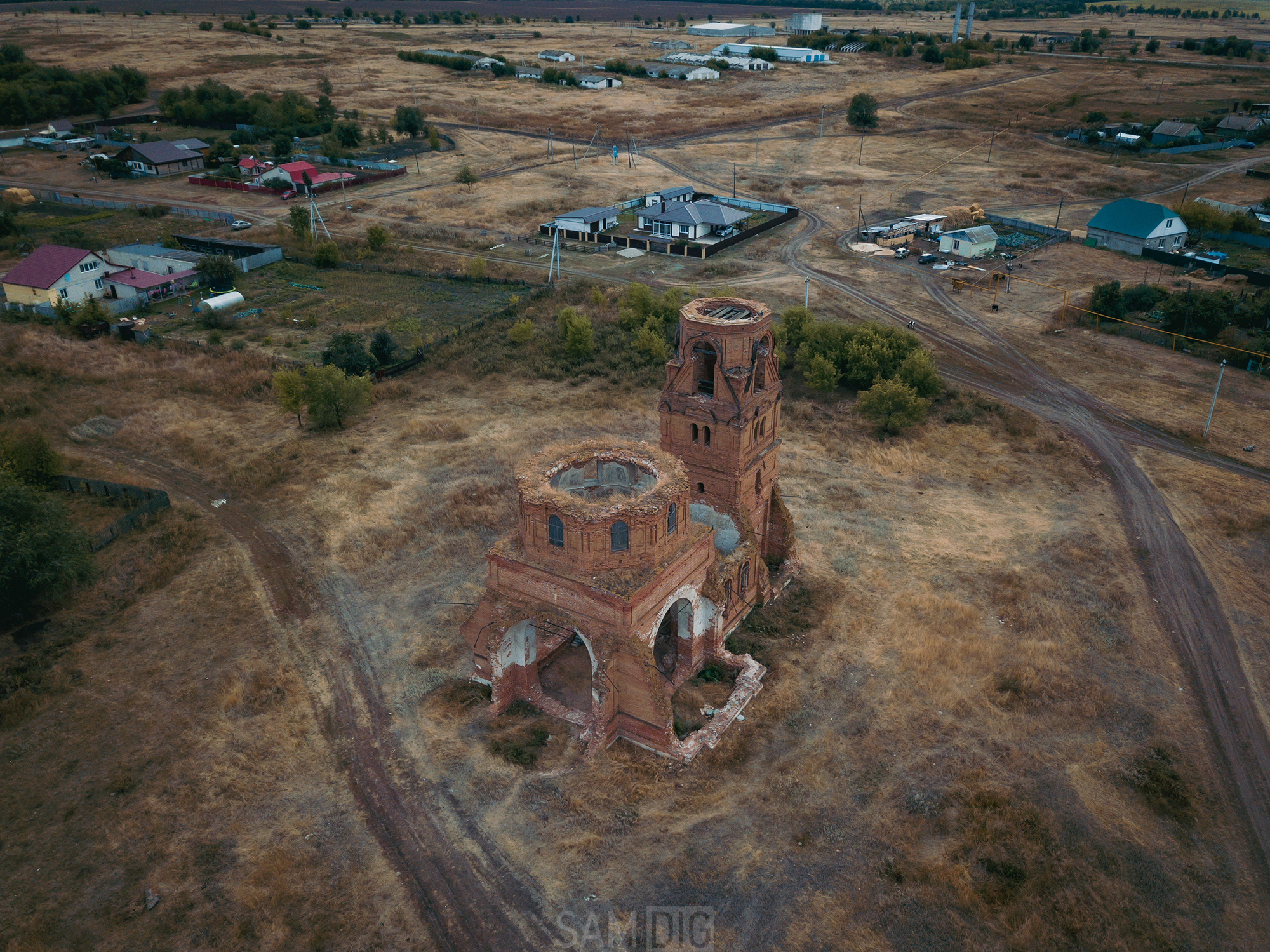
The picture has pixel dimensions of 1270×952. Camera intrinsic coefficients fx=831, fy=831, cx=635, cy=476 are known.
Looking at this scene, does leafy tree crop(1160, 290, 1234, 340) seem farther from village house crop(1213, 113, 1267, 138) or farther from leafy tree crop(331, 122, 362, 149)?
leafy tree crop(331, 122, 362, 149)

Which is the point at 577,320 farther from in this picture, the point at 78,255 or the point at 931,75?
the point at 931,75

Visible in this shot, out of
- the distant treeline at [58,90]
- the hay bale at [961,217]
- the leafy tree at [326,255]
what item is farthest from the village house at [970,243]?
the distant treeline at [58,90]

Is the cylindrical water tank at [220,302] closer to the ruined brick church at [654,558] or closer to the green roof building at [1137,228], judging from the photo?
the ruined brick church at [654,558]

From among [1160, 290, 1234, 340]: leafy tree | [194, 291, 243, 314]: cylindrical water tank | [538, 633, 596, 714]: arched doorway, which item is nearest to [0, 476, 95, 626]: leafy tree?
[538, 633, 596, 714]: arched doorway

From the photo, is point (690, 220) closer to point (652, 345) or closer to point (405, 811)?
point (652, 345)

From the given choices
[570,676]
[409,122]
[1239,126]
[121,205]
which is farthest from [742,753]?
[1239,126]

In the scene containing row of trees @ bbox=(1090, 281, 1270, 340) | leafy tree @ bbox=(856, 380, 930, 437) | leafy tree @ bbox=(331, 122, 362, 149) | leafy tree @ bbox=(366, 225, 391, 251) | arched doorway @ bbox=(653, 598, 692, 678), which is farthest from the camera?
leafy tree @ bbox=(331, 122, 362, 149)
